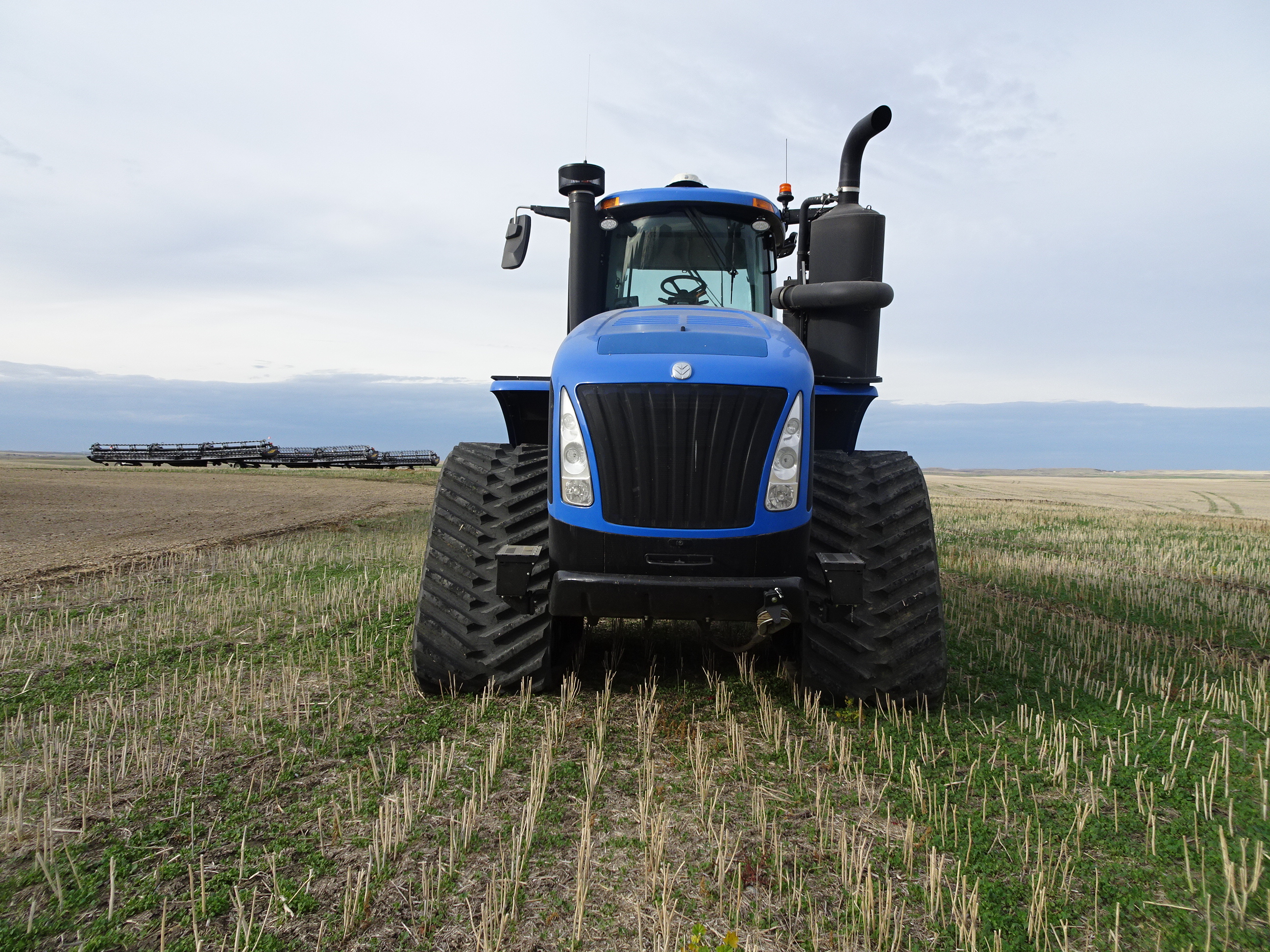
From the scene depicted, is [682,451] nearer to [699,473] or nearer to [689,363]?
[699,473]

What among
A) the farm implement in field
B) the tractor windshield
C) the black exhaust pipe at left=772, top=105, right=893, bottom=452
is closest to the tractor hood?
the black exhaust pipe at left=772, top=105, right=893, bottom=452

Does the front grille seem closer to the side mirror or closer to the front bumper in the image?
the front bumper

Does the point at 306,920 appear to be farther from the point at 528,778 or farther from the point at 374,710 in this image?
the point at 374,710

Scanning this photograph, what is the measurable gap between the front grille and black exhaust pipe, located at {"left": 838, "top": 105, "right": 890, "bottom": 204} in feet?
7.51

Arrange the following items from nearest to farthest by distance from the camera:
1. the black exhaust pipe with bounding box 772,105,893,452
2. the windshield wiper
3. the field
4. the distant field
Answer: the field
the black exhaust pipe with bounding box 772,105,893,452
the windshield wiper
the distant field

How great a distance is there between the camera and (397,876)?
2596mm

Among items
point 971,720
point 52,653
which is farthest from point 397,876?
point 52,653

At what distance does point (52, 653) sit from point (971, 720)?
18.7ft

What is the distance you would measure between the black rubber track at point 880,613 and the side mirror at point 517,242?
238cm

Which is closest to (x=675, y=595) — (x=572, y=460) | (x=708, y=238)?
(x=572, y=460)

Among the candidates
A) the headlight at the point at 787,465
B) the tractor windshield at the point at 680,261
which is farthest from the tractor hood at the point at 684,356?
the tractor windshield at the point at 680,261

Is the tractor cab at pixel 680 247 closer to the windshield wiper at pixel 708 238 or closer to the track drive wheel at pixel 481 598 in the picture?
the windshield wiper at pixel 708 238

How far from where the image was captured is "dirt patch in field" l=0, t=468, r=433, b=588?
9.84m

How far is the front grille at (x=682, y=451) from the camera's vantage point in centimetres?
358
